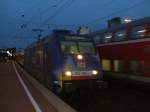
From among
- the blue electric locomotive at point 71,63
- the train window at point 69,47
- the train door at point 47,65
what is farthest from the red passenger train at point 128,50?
the train door at point 47,65

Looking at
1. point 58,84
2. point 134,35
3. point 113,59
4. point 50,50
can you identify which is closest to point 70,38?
point 50,50

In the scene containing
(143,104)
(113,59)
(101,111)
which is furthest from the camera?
(113,59)

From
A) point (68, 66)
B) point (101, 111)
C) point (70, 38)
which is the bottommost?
point (101, 111)

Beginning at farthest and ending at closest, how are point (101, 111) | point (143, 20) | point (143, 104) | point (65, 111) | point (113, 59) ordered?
point (113, 59)
point (143, 20)
point (143, 104)
point (101, 111)
point (65, 111)

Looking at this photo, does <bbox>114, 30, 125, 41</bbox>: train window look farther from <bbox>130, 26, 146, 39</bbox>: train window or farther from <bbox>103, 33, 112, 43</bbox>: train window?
<bbox>130, 26, 146, 39</bbox>: train window

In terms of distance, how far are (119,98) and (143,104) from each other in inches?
82.1

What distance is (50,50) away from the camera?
16906 millimetres

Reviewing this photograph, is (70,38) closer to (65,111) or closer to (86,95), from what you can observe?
(86,95)

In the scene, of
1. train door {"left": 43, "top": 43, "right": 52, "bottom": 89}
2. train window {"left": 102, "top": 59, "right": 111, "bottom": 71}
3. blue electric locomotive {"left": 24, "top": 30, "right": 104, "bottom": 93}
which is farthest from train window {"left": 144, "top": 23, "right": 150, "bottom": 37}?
train window {"left": 102, "top": 59, "right": 111, "bottom": 71}

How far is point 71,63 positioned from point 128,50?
4425mm

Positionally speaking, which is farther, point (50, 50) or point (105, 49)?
point (105, 49)

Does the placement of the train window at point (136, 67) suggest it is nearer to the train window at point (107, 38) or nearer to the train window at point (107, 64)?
the train window at point (107, 64)

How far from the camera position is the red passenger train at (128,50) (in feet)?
57.2

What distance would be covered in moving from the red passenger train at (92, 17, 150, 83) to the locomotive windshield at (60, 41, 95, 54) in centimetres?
241
